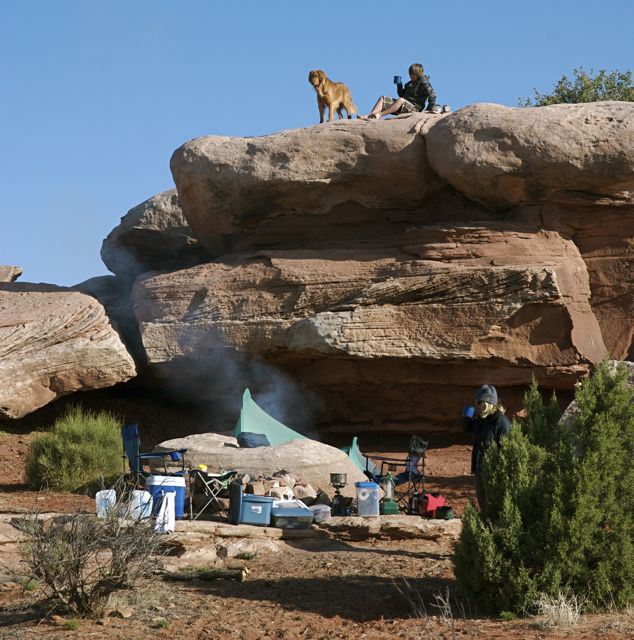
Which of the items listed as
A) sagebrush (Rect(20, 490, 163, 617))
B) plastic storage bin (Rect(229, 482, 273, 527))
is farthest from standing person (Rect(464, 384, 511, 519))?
sagebrush (Rect(20, 490, 163, 617))

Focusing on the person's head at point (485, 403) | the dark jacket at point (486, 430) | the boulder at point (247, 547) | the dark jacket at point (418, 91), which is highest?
the dark jacket at point (418, 91)

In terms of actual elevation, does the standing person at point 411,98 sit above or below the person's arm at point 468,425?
above

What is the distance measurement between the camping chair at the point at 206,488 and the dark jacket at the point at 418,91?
970cm

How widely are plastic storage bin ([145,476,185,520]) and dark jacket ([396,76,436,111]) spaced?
10567 mm

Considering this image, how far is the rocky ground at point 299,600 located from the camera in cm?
721

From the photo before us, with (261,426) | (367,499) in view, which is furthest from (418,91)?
(367,499)

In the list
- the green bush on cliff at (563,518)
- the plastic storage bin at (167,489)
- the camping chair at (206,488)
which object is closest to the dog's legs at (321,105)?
the camping chair at (206,488)

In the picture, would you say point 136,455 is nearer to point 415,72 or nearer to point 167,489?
point 167,489

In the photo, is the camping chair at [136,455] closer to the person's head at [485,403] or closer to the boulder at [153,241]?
the person's head at [485,403]

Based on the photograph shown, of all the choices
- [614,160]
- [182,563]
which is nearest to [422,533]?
[182,563]

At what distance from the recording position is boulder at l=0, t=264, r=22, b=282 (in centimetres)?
2120

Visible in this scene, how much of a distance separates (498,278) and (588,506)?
9.24 metres

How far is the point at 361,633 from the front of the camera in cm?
723

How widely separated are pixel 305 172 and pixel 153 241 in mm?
4850
